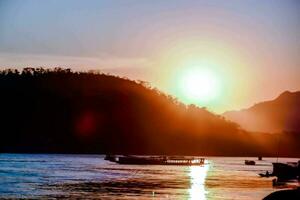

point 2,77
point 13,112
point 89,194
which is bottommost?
point 89,194

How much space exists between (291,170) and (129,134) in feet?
382

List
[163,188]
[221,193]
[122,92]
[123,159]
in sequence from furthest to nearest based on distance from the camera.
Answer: [122,92] < [123,159] < [163,188] < [221,193]

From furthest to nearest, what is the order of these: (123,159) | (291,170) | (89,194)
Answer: (123,159) < (291,170) < (89,194)

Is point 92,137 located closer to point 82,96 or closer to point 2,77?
point 82,96

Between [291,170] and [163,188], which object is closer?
[163,188]

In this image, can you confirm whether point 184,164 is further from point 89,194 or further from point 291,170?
point 89,194

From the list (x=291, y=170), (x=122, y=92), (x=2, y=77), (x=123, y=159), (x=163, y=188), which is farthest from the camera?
(x=122, y=92)

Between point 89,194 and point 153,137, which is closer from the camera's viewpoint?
point 89,194

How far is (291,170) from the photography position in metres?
78.8

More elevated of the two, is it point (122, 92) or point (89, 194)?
point (122, 92)

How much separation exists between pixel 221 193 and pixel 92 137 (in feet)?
423

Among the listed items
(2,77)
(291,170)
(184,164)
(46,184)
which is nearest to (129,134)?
(2,77)

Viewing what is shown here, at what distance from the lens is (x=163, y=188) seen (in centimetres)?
6200

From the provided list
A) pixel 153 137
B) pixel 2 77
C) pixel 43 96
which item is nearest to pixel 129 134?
pixel 153 137
